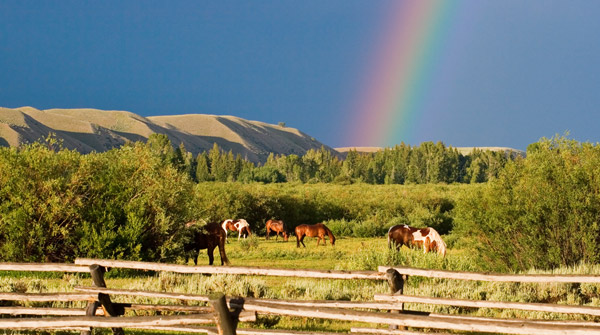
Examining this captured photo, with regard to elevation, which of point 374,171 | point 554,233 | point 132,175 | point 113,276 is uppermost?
point 374,171

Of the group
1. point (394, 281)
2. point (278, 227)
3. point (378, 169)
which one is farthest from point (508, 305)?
point (378, 169)

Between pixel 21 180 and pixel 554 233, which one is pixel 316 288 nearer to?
pixel 554 233

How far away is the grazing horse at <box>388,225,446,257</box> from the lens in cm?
2065

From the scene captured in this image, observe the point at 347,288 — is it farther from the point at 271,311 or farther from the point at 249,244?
the point at 249,244

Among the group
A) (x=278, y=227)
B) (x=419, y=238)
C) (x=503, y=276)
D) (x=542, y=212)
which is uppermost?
(x=542, y=212)

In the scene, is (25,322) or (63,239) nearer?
(25,322)

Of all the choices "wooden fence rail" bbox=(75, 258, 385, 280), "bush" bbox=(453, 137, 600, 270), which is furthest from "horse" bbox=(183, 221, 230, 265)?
"wooden fence rail" bbox=(75, 258, 385, 280)

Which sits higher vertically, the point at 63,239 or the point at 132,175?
the point at 132,175

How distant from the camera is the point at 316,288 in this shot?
12.0 metres

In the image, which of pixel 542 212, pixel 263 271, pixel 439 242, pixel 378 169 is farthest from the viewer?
pixel 378 169

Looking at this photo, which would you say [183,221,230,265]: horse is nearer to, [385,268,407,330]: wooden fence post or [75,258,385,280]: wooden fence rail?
[75,258,385,280]: wooden fence rail

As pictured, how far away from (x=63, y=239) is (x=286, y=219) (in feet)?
99.1

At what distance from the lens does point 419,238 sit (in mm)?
21297

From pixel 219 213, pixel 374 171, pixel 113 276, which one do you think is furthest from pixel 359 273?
pixel 374 171
